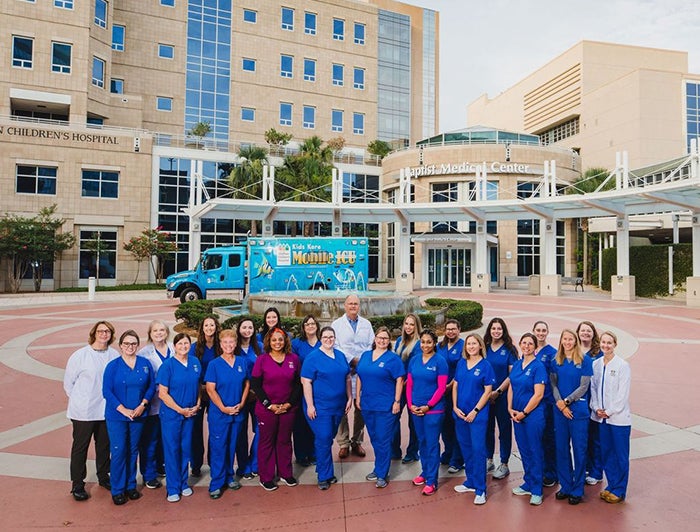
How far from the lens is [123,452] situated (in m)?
4.64

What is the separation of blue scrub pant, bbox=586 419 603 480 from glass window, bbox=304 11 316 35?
49020 millimetres

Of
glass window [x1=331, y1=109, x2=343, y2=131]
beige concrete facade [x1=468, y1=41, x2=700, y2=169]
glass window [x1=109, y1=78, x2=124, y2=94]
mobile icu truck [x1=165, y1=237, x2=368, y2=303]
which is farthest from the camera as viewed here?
glass window [x1=331, y1=109, x2=343, y2=131]

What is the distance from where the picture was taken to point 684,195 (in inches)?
891

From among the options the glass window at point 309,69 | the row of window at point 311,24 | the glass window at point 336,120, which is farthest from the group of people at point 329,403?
the row of window at point 311,24

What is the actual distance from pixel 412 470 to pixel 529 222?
125 ft

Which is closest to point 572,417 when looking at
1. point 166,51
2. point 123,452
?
point 123,452

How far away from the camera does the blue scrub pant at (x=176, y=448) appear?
4.69 m

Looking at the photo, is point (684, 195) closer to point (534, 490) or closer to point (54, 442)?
point (534, 490)

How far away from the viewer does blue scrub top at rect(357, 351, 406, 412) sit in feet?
16.2

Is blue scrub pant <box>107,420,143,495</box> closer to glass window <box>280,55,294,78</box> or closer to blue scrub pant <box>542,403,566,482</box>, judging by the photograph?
blue scrub pant <box>542,403,566,482</box>

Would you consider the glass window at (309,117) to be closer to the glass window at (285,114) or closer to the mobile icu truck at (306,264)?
the glass window at (285,114)

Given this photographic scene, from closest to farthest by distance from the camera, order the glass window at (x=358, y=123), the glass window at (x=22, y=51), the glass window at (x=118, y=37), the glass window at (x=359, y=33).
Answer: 1. the glass window at (x=22, y=51)
2. the glass window at (x=118, y=37)
3. the glass window at (x=358, y=123)
4. the glass window at (x=359, y=33)

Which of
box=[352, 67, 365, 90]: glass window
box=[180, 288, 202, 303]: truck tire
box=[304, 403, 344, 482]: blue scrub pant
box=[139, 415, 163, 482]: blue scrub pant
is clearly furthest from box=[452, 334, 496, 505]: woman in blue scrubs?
box=[352, 67, 365, 90]: glass window

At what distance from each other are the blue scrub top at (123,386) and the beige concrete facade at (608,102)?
163 ft
